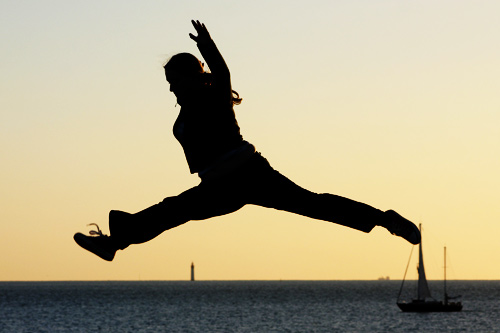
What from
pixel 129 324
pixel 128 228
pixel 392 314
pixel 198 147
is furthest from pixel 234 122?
pixel 392 314

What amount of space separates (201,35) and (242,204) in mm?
1518

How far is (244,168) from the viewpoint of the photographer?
8844mm

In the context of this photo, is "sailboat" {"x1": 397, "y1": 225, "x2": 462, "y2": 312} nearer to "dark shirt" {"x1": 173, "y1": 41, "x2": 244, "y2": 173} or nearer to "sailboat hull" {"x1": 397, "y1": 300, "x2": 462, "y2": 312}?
"sailboat hull" {"x1": 397, "y1": 300, "x2": 462, "y2": 312}

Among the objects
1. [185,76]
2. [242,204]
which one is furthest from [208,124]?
[242,204]

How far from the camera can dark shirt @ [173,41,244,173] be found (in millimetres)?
8617

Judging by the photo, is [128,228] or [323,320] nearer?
[128,228]

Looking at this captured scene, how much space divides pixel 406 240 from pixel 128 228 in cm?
242

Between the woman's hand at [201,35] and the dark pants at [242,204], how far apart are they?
1.14 metres

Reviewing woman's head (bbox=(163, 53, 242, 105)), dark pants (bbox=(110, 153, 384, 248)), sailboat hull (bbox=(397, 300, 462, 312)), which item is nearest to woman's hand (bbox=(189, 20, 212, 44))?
woman's head (bbox=(163, 53, 242, 105))

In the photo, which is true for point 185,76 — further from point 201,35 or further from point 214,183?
point 214,183

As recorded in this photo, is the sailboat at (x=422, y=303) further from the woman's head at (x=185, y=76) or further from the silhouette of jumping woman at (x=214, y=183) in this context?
the woman's head at (x=185, y=76)

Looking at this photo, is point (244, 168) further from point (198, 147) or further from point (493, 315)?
point (493, 315)

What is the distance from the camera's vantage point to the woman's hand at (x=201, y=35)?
27.3ft

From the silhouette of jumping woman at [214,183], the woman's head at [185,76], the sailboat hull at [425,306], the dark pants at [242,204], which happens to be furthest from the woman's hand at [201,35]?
the sailboat hull at [425,306]
